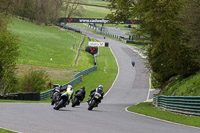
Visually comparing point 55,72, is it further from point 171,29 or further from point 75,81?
point 171,29

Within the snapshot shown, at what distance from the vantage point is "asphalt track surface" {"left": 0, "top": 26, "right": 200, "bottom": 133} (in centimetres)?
1171

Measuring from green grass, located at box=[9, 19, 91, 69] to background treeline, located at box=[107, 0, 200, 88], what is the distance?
114 ft

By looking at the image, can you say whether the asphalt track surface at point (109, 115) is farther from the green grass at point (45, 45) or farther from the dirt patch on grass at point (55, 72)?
the green grass at point (45, 45)

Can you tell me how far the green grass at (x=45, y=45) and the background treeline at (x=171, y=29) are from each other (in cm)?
3487

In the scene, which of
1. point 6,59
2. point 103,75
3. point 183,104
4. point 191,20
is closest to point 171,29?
point 191,20

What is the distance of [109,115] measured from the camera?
17531 mm

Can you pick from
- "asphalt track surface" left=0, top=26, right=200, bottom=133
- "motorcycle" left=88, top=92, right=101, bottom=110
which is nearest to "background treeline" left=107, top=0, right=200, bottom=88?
"asphalt track surface" left=0, top=26, right=200, bottom=133

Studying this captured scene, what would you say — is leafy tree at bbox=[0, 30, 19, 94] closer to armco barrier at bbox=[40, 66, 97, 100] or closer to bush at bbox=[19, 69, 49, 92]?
bush at bbox=[19, 69, 49, 92]

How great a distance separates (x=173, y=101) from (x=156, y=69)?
11.0 m

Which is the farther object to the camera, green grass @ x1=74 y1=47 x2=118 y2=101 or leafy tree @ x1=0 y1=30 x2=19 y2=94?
green grass @ x1=74 y1=47 x2=118 y2=101

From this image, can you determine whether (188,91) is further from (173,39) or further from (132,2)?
(132,2)

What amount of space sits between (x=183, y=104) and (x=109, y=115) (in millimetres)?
4149

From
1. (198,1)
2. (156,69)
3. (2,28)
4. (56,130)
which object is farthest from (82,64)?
(56,130)

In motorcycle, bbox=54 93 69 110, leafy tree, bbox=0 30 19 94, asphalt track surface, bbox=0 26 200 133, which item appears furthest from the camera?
leafy tree, bbox=0 30 19 94
